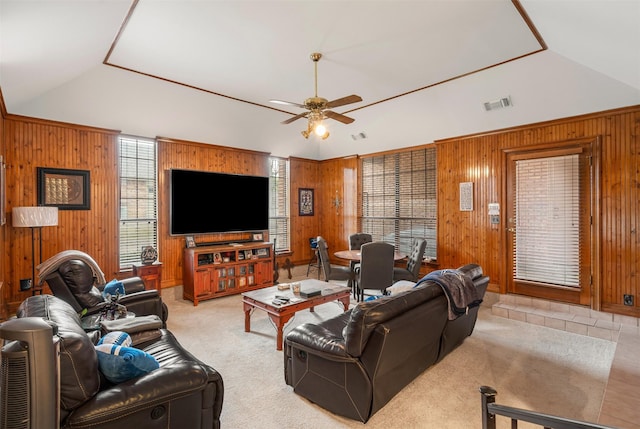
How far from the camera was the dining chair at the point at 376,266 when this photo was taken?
489 cm

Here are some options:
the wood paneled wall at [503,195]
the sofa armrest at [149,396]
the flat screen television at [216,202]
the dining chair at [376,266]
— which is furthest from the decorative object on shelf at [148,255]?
the wood paneled wall at [503,195]

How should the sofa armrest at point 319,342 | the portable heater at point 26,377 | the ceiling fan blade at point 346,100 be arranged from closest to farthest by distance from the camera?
the portable heater at point 26,377 < the sofa armrest at point 319,342 < the ceiling fan blade at point 346,100

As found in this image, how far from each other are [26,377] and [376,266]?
4.22m

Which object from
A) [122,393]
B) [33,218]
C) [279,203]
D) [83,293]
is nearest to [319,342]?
[122,393]

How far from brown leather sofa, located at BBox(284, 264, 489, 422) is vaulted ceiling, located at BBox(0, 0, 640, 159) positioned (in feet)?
8.40

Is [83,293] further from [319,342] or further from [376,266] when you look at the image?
[376,266]

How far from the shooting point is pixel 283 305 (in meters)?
3.67

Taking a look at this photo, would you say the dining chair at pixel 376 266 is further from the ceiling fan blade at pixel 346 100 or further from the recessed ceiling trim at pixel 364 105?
the recessed ceiling trim at pixel 364 105

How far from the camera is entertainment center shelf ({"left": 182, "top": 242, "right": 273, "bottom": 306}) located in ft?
17.8

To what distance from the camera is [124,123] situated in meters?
4.95

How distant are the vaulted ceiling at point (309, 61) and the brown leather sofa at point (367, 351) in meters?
2.56

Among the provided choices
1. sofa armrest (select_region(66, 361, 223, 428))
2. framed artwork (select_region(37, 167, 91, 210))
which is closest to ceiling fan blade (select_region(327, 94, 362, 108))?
sofa armrest (select_region(66, 361, 223, 428))

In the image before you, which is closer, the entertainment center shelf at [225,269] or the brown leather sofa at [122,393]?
the brown leather sofa at [122,393]

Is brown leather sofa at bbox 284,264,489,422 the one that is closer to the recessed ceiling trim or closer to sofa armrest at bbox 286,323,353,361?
sofa armrest at bbox 286,323,353,361
